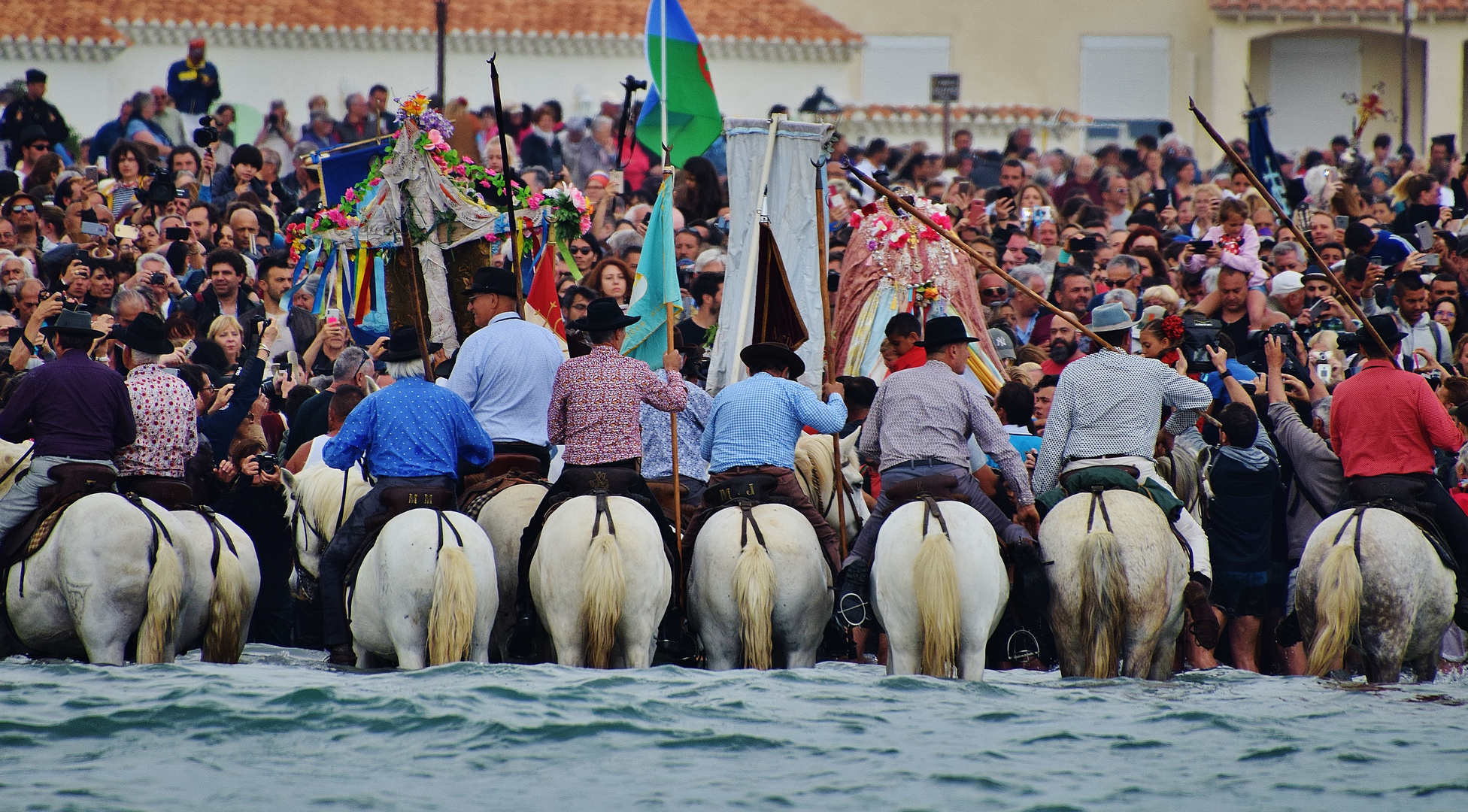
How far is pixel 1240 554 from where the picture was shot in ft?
40.5

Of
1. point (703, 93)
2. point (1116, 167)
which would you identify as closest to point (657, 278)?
point (703, 93)

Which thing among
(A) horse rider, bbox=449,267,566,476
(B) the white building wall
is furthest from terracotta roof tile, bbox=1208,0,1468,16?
(A) horse rider, bbox=449,267,566,476

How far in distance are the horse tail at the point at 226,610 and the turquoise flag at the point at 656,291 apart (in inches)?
120

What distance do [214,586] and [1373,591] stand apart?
6.83 m

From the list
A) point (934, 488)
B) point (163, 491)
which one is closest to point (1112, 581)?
point (934, 488)

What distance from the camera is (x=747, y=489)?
36.6 feet

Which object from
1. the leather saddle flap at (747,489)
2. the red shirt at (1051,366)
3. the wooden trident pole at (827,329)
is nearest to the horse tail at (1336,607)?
the wooden trident pole at (827,329)

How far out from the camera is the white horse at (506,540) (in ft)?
37.5

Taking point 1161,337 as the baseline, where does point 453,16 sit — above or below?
above

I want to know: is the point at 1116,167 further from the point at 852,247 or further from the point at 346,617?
the point at 346,617

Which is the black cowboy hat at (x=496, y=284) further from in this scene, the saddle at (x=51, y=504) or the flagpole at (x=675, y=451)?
the saddle at (x=51, y=504)

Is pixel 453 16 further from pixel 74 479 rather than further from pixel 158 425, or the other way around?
pixel 74 479

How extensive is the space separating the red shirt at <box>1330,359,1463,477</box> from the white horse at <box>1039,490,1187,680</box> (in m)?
1.38

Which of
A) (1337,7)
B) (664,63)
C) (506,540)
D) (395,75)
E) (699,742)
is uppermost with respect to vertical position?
(1337,7)
